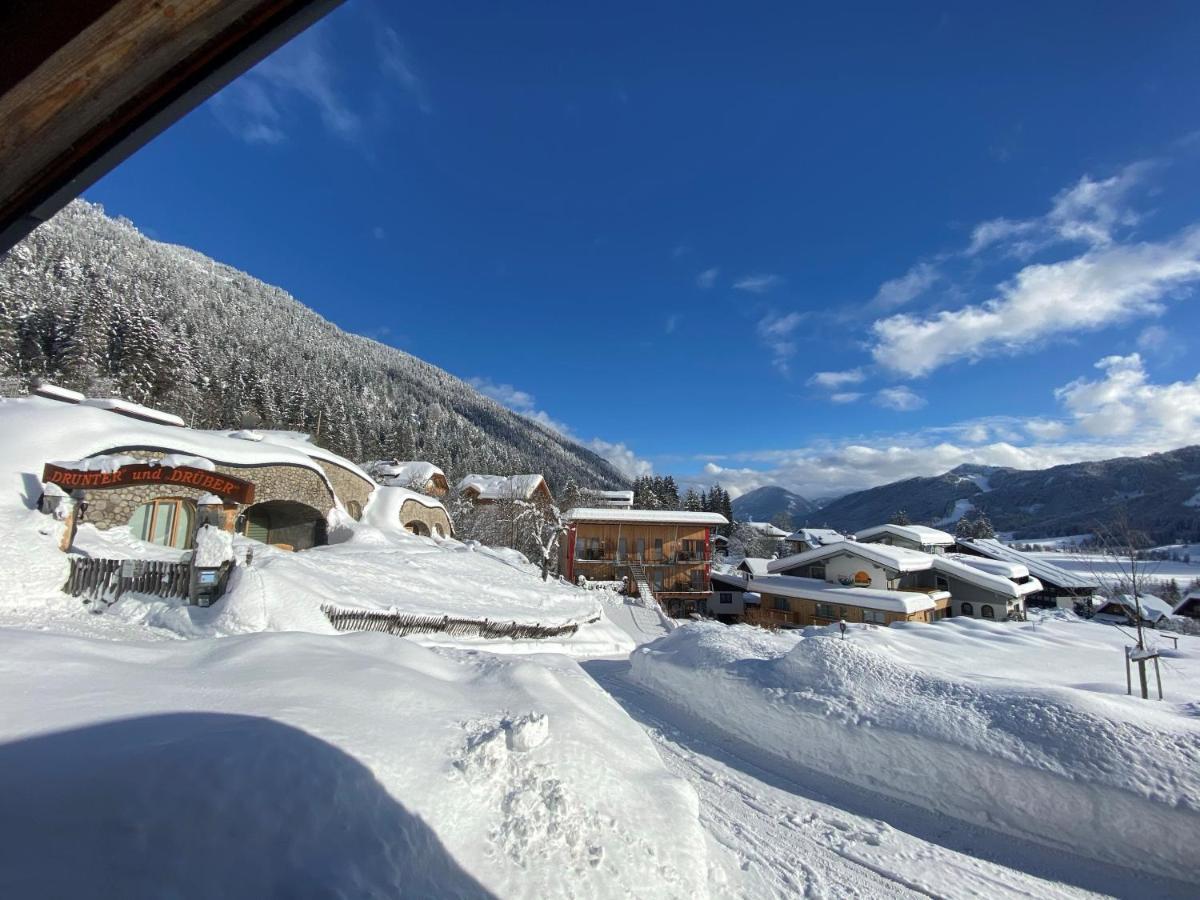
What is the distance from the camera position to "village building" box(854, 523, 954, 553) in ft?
132

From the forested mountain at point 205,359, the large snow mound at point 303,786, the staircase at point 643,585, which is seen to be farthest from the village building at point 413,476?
the large snow mound at point 303,786

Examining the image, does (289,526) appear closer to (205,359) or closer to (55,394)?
(55,394)

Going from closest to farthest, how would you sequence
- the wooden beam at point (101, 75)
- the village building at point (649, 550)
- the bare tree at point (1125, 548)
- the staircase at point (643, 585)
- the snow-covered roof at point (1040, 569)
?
1. the wooden beam at point (101, 75)
2. the bare tree at point (1125, 548)
3. the staircase at point (643, 585)
4. the village building at point (649, 550)
5. the snow-covered roof at point (1040, 569)

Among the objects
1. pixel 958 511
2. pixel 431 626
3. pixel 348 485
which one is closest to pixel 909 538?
pixel 431 626

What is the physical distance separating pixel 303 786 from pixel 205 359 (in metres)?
67.6

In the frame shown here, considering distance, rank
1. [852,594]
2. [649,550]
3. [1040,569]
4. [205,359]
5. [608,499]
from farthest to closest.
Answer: [205,359] < [608,499] < [1040,569] < [649,550] < [852,594]

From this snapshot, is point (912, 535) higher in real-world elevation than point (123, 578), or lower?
higher

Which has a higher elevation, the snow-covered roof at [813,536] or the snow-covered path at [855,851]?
the snow-covered roof at [813,536]

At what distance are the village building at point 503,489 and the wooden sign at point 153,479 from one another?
23.5 meters

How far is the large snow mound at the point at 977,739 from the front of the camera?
21.4 ft

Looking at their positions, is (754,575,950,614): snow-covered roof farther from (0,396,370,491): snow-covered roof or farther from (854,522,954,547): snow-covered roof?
(0,396,370,491): snow-covered roof

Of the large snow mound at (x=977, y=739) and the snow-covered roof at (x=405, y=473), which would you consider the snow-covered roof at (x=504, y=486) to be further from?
the large snow mound at (x=977, y=739)

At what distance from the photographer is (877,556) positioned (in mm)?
28828

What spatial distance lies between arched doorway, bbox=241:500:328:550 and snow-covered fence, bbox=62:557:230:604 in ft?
42.2
